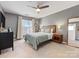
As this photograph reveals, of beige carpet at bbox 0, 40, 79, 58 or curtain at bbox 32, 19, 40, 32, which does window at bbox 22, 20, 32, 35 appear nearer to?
curtain at bbox 32, 19, 40, 32

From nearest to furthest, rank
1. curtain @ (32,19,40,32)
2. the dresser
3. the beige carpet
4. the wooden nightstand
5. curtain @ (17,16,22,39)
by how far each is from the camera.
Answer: the beige carpet < the dresser < the wooden nightstand < curtain @ (17,16,22,39) < curtain @ (32,19,40,32)

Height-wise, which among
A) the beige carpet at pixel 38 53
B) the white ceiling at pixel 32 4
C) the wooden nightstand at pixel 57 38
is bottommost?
the beige carpet at pixel 38 53

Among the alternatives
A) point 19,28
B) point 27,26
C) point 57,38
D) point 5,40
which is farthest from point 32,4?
point 27,26

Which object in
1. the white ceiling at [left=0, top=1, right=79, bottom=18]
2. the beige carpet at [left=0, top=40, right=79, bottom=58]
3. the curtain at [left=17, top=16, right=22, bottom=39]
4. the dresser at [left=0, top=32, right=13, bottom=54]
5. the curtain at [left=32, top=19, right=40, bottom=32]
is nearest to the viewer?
the beige carpet at [left=0, top=40, right=79, bottom=58]

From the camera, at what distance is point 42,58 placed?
2736 millimetres

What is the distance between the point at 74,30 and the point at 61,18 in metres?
2.81

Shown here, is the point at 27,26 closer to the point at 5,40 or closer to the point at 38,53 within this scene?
the point at 5,40

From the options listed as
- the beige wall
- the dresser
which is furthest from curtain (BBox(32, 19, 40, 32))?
the dresser

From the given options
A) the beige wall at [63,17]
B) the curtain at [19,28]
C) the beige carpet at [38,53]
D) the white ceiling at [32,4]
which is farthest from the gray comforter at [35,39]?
the curtain at [19,28]

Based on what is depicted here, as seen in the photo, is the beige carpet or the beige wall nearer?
the beige carpet

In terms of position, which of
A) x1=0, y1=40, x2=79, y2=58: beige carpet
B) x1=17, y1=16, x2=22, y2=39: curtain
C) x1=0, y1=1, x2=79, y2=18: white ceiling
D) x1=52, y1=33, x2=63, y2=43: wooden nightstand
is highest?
x1=0, y1=1, x2=79, y2=18: white ceiling

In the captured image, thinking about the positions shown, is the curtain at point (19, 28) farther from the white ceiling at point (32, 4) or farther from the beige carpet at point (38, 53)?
the beige carpet at point (38, 53)

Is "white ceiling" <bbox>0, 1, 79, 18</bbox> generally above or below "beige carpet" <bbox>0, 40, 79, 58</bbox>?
above

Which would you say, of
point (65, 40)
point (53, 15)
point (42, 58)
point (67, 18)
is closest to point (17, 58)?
point (42, 58)
